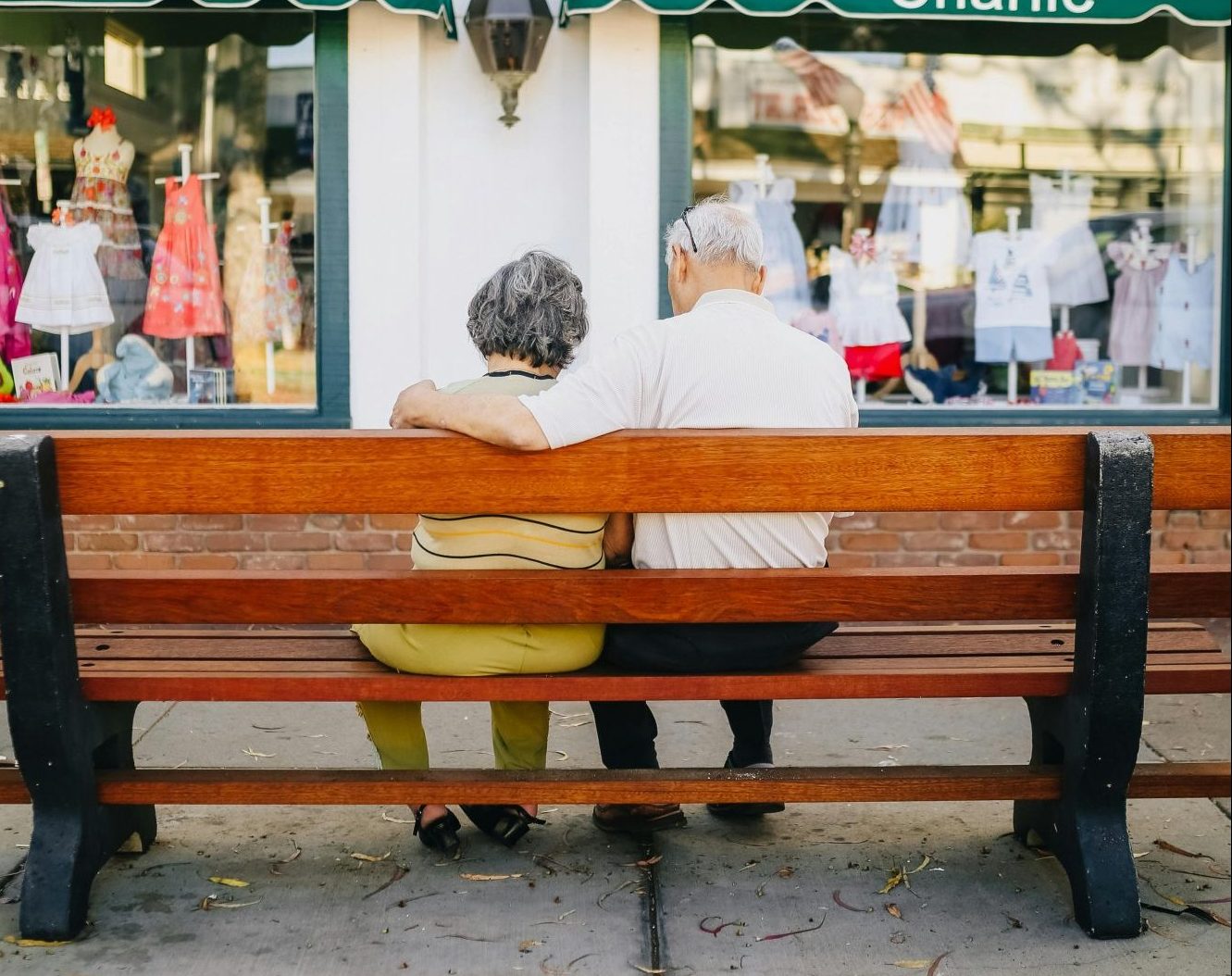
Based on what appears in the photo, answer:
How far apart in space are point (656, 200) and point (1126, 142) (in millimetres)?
2307

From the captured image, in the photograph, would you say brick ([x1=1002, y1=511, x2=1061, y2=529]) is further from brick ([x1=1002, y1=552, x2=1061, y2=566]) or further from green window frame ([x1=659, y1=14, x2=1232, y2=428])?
green window frame ([x1=659, y1=14, x2=1232, y2=428])

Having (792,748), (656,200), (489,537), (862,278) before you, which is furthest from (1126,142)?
(489,537)

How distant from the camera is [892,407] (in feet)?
21.0

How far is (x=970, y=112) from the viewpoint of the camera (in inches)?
256

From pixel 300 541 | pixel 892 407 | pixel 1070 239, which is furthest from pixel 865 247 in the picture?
pixel 300 541

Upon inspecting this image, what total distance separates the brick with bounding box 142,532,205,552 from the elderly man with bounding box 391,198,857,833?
326 cm

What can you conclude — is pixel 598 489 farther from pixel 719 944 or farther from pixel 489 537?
pixel 719 944

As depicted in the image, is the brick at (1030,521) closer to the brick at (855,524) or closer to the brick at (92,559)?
the brick at (855,524)

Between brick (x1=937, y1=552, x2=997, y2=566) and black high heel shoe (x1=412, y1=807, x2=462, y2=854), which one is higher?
brick (x1=937, y1=552, x2=997, y2=566)

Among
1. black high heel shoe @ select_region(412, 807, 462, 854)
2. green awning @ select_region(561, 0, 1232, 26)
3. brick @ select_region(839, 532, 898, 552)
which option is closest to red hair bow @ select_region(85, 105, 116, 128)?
green awning @ select_region(561, 0, 1232, 26)

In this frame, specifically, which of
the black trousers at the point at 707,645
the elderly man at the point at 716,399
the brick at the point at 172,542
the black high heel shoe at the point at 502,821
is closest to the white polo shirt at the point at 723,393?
the elderly man at the point at 716,399

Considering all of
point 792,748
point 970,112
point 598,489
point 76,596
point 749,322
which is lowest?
point 792,748

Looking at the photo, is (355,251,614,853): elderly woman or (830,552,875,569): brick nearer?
(355,251,614,853): elderly woman

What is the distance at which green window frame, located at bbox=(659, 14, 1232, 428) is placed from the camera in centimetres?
591
